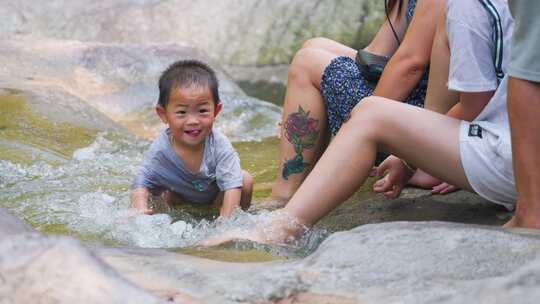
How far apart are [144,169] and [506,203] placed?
4.75 feet

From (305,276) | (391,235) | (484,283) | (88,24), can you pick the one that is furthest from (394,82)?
(88,24)

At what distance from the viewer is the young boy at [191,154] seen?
11.8 feet

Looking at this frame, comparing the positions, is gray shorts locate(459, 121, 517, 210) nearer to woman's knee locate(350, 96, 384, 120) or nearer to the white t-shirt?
the white t-shirt

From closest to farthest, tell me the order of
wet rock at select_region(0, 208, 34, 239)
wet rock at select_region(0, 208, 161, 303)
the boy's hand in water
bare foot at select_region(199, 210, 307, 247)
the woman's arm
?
wet rock at select_region(0, 208, 161, 303), wet rock at select_region(0, 208, 34, 239), bare foot at select_region(199, 210, 307, 247), the woman's arm, the boy's hand in water

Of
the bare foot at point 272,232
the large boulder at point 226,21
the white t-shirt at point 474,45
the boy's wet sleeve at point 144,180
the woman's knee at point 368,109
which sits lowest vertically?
the large boulder at point 226,21

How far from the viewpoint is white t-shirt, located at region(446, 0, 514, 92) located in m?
2.82

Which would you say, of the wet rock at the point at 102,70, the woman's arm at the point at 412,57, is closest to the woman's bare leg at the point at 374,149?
the woman's arm at the point at 412,57

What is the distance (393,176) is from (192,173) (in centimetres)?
79

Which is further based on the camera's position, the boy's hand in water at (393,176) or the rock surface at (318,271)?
the boy's hand in water at (393,176)

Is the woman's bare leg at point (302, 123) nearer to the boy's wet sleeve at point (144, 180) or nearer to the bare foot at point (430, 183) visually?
the bare foot at point (430, 183)

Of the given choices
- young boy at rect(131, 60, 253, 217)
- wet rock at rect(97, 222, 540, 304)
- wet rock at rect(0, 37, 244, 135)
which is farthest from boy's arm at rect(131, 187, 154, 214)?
wet rock at rect(0, 37, 244, 135)

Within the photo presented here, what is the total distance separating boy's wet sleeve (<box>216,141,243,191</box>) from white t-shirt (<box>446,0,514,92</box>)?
109cm

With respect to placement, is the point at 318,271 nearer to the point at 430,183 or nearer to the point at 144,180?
the point at 430,183

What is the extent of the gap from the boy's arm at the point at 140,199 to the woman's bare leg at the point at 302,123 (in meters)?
0.50
